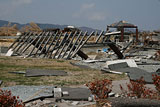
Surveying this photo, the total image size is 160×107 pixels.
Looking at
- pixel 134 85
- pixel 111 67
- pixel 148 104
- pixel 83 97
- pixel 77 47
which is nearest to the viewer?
pixel 148 104

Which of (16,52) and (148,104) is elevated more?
(16,52)

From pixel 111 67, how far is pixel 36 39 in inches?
366

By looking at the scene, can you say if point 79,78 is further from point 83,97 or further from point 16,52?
point 16,52

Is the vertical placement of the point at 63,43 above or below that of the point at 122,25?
below

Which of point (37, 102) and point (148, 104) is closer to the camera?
point (148, 104)

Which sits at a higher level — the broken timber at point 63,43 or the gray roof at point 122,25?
the gray roof at point 122,25

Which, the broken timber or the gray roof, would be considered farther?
the gray roof

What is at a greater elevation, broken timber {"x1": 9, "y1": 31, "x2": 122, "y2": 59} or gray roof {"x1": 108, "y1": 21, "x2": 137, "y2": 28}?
gray roof {"x1": 108, "y1": 21, "x2": 137, "y2": 28}

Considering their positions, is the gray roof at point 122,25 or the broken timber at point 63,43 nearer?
the broken timber at point 63,43

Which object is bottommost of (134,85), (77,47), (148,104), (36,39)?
(148,104)

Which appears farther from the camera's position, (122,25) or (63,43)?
(122,25)

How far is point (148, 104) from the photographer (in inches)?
187

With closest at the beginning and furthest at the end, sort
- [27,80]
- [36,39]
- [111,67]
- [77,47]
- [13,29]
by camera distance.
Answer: [27,80] < [111,67] < [77,47] < [36,39] < [13,29]

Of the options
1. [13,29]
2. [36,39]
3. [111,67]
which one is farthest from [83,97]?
[13,29]
